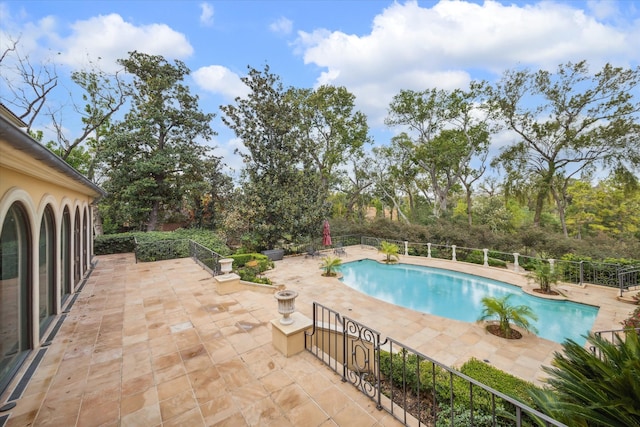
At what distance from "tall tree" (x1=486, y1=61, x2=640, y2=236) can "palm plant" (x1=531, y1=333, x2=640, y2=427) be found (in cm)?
1903

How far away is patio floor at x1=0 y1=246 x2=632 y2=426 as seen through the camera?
2.86 m

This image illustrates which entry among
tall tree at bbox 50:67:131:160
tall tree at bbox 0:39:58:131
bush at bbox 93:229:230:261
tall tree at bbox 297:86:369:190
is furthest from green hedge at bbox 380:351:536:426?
tall tree at bbox 50:67:131:160

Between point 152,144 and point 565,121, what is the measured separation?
27.1m

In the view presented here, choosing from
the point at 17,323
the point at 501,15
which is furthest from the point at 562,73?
the point at 17,323

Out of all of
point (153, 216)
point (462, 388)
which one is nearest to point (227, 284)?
point (462, 388)

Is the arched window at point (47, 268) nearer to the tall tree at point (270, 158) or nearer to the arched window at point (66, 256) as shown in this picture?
the arched window at point (66, 256)

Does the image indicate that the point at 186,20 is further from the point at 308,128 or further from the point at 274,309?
the point at 308,128

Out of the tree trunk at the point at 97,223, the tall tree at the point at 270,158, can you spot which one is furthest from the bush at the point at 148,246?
the tree trunk at the point at 97,223

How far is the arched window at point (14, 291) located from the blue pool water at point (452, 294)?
9170mm

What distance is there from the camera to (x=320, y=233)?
15.9 metres

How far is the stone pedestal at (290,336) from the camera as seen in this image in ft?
13.0

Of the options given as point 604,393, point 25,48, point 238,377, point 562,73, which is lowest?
point 238,377

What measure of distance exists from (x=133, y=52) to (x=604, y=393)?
24210 mm

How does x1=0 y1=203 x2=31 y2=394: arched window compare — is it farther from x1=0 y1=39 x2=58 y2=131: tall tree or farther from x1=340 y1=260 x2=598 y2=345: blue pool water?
x1=0 y1=39 x2=58 y2=131: tall tree
